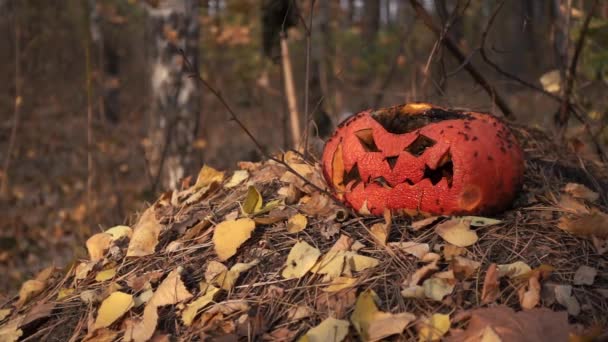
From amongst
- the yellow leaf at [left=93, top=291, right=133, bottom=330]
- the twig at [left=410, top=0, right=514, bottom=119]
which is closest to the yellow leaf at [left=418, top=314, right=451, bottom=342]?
the yellow leaf at [left=93, top=291, right=133, bottom=330]

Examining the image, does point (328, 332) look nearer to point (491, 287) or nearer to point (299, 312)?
point (299, 312)

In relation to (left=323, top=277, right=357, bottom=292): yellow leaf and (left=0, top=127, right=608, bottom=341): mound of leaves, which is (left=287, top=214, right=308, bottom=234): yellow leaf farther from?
(left=323, top=277, right=357, bottom=292): yellow leaf

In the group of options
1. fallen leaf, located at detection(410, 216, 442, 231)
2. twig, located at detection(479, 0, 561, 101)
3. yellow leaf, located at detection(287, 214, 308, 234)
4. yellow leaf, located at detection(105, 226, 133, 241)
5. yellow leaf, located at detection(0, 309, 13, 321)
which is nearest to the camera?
fallen leaf, located at detection(410, 216, 442, 231)

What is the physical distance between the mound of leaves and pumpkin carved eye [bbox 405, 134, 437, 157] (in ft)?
0.75

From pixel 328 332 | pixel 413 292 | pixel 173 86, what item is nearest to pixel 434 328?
pixel 413 292

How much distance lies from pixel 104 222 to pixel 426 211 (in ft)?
11.4

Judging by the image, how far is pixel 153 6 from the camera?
13.5 feet

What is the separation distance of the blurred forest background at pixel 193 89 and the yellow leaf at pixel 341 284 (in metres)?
A: 0.70

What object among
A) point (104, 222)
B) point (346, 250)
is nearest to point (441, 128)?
point (346, 250)

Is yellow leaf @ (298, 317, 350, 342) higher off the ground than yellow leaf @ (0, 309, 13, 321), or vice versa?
yellow leaf @ (298, 317, 350, 342)

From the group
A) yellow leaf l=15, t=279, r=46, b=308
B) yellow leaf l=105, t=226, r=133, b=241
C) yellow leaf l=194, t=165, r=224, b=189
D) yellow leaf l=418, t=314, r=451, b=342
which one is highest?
yellow leaf l=194, t=165, r=224, b=189

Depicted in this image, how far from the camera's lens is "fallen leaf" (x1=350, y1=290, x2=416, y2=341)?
4.72ft

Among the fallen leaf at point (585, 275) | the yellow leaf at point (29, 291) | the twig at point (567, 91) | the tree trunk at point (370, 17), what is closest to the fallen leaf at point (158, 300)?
the yellow leaf at point (29, 291)

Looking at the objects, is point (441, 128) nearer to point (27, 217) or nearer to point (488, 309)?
point (488, 309)
